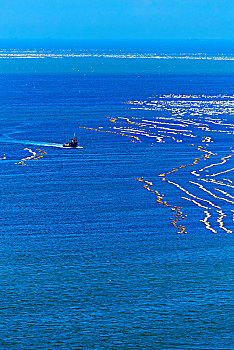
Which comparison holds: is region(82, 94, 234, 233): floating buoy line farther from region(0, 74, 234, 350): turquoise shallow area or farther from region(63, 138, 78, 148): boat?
region(63, 138, 78, 148): boat

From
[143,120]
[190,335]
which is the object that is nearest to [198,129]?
[143,120]

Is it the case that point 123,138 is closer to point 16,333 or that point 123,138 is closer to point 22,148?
point 22,148

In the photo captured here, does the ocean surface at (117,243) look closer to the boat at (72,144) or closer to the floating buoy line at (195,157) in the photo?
the floating buoy line at (195,157)

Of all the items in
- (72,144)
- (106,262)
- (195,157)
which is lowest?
(106,262)

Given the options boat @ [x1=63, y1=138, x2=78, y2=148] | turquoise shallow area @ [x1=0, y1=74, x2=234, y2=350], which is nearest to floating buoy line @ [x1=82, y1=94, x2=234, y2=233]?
turquoise shallow area @ [x1=0, y1=74, x2=234, y2=350]

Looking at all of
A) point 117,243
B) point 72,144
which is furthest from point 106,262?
point 72,144

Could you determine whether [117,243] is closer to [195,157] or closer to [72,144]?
[195,157]

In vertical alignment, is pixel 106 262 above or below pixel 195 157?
below

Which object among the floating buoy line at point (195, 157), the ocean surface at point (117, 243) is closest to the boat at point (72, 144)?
the ocean surface at point (117, 243)
